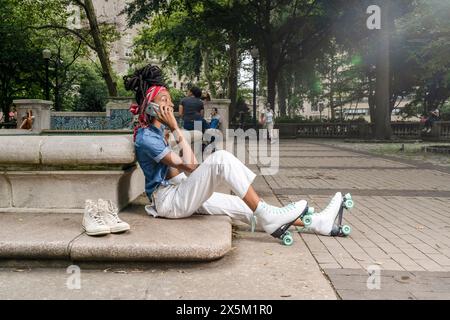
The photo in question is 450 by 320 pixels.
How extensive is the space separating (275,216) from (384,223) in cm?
192

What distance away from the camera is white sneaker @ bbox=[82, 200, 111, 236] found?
3.50 metres

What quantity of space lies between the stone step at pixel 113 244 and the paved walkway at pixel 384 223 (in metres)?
0.97

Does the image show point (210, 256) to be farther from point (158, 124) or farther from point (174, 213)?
point (158, 124)

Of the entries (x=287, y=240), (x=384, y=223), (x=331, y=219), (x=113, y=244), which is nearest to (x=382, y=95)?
(x=384, y=223)

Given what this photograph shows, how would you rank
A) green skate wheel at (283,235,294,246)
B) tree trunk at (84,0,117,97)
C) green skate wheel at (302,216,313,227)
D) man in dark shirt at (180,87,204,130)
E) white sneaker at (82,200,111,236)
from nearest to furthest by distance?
1. white sneaker at (82,200,111,236)
2. green skate wheel at (283,235,294,246)
3. green skate wheel at (302,216,313,227)
4. man in dark shirt at (180,87,204,130)
5. tree trunk at (84,0,117,97)

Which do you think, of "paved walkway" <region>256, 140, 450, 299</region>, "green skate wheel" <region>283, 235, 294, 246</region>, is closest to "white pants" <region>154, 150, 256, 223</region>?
"green skate wheel" <region>283, 235, 294, 246</region>

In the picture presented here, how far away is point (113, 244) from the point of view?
3365 millimetres

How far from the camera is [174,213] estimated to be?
4.20 meters

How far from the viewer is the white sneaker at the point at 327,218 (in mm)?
4316

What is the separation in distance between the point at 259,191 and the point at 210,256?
4.19 m

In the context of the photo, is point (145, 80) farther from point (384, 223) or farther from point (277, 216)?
point (384, 223)

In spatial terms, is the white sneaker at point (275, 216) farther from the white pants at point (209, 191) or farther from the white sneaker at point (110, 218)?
the white sneaker at point (110, 218)

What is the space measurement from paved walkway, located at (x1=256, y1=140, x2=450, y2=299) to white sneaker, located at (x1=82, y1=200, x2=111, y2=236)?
177 cm

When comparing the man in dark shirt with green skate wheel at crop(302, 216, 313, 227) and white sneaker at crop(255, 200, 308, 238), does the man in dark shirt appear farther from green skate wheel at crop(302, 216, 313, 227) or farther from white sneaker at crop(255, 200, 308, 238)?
white sneaker at crop(255, 200, 308, 238)
